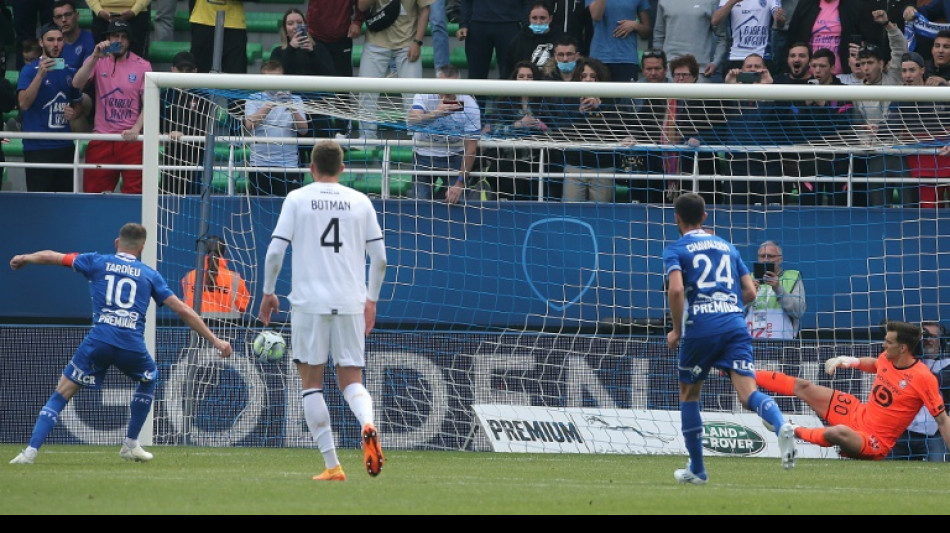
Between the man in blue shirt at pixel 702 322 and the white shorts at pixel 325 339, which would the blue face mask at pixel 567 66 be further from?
the white shorts at pixel 325 339

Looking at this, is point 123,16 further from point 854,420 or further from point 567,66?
point 854,420

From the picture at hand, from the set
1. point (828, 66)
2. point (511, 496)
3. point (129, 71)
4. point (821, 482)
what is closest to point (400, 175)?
point (129, 71)

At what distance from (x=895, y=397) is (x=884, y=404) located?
0.13 m

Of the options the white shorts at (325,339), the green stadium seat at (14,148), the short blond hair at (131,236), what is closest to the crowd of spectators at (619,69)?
the green stadium seat at (14,148)

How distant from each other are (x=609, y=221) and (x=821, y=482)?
502 cm

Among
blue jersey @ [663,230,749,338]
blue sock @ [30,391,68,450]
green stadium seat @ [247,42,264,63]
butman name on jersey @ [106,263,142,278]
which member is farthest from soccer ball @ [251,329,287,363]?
green stadium seat @ [247,42,264,63]

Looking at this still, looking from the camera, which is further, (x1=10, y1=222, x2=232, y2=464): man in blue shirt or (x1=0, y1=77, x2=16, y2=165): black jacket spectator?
(x1=0, y1=77, x2=16, y2=165): black jacket spectator

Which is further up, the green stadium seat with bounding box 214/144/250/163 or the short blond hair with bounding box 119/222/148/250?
the green stadium seat with bounding box 214/144/250/163

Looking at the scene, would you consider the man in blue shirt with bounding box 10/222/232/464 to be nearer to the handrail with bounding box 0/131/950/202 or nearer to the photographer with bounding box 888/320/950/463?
the handrail with bounding box 0/131/950/202

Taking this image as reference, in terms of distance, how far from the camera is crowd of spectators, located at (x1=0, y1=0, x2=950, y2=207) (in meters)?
14.2

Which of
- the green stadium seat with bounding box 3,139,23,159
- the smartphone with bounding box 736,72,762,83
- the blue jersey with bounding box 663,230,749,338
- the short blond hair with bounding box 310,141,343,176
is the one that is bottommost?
the blue jersey with bounding box 663,230,749,338

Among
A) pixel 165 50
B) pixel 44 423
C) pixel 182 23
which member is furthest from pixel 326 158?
pixel 182 23

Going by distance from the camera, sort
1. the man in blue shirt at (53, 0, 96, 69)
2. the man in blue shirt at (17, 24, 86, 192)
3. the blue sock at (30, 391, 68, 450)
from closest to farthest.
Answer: the blue sock at (30, 391, 68, 450) → the man in blue shirt at (17, 24, 86, 192) → the man in blue shirt at (53, 0, 96, 69)

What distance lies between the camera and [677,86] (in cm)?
1236
